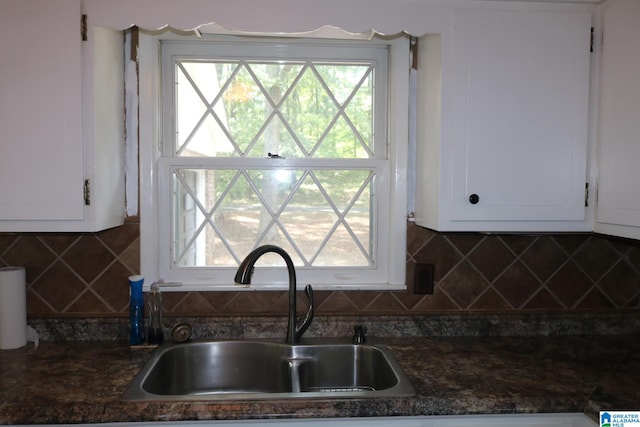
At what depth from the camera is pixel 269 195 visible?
1.98 metres

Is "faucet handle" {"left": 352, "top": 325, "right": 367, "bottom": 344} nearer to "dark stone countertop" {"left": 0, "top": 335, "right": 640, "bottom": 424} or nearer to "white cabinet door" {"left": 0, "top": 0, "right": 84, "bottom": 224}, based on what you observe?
"dark stone countertop" {"left": 0, "top": 335, "right": 640, "bottom": 424}

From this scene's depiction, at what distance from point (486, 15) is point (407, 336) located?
1.19 m

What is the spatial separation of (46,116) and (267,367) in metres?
1.12

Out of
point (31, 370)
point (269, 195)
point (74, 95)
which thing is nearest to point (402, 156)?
point (269, 195)

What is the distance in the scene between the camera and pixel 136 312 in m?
1.73

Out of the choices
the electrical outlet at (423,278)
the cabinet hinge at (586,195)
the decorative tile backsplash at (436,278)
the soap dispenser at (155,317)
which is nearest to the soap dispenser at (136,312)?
the soap dispenser at (155,317)

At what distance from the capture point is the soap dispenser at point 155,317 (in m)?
1.75

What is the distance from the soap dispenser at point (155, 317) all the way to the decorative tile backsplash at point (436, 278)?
0.33 ft

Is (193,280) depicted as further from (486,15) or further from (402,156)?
(486,15)

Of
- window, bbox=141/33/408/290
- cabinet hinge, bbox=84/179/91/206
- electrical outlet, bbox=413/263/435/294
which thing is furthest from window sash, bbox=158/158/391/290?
cabinet hinge, bbox=84/179/91/206

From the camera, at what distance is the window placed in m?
1.94

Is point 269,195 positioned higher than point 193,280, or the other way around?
point 269,195

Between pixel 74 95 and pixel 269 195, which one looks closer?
pixel 74 95

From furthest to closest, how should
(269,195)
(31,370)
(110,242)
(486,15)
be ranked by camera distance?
(269,195) → (110,242) → (486,15) → (31,370)
